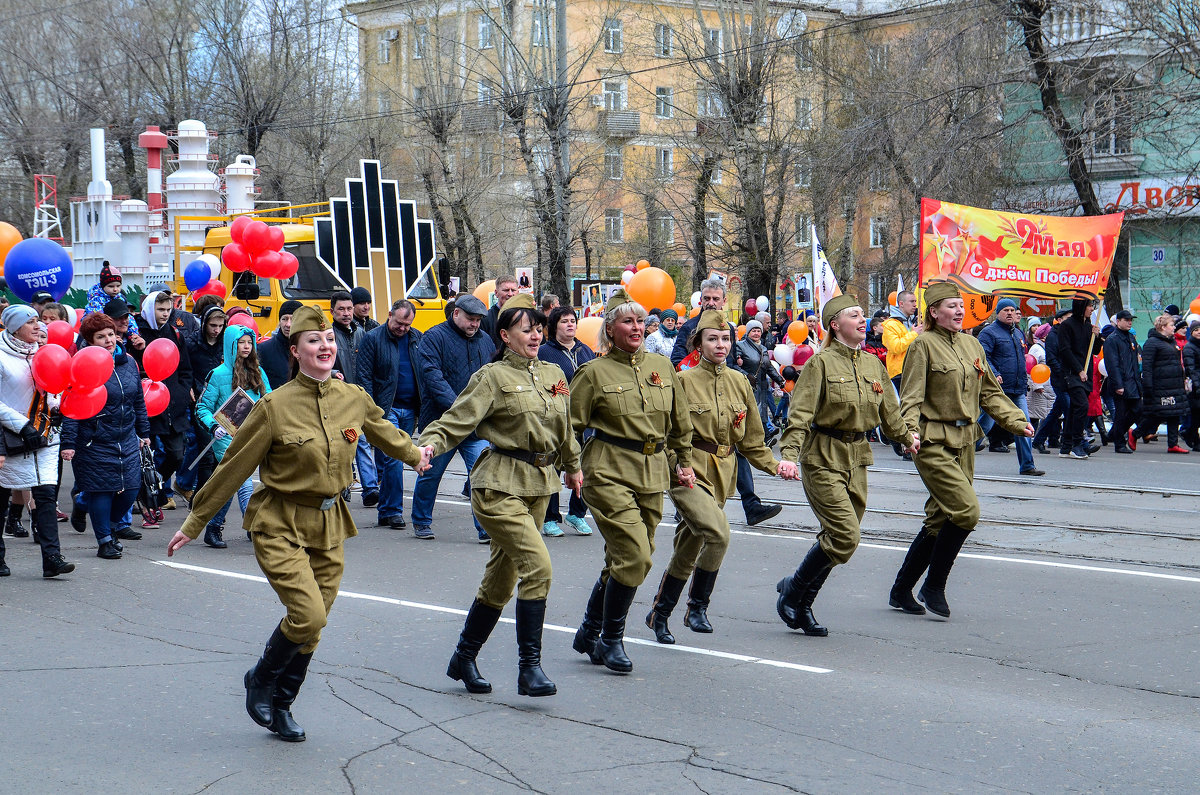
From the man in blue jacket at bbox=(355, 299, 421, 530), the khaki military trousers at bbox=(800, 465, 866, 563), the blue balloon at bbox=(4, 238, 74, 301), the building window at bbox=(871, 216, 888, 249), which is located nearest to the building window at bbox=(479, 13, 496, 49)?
the building window at bbox=(871, 216, 888, 249)

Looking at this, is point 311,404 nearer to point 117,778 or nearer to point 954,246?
point 117,778

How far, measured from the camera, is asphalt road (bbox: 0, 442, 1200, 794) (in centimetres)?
479

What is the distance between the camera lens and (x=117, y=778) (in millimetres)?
4703

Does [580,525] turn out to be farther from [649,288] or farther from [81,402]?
[649,288]

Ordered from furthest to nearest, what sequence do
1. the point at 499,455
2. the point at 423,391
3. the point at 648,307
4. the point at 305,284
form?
the point at 305,284
the point at 648,307
the point at 423,391
the point at 499,455

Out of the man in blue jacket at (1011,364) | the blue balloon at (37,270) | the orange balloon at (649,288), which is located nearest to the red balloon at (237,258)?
the blue balloon at (37,270)

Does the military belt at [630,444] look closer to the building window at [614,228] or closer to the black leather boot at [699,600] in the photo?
the black leather boot at [699,600]

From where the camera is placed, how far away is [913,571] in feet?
25.0

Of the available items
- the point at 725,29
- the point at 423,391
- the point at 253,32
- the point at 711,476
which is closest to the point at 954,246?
the point at 423,391

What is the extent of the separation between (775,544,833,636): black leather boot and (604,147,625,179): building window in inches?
1458

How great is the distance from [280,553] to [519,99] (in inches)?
1174

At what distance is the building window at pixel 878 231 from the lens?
126ft

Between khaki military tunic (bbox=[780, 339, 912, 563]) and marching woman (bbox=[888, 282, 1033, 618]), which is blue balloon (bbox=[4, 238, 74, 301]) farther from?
marching woman (bbox=[888, 282, 1033, 618])

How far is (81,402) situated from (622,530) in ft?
15.1
